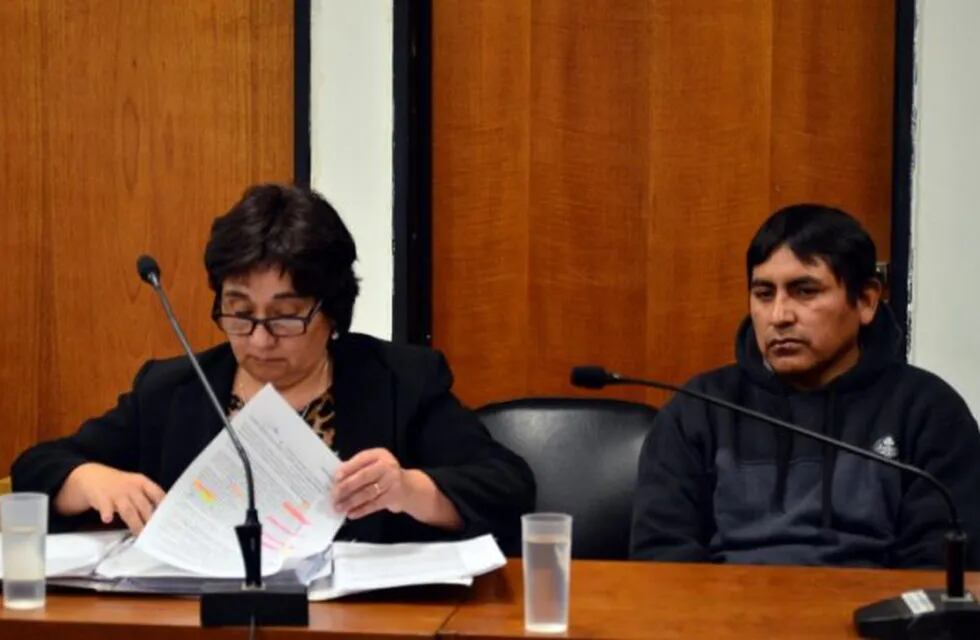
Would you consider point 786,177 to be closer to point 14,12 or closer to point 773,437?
point 773,437

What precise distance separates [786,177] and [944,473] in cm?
120

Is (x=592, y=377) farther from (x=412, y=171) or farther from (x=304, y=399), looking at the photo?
(x=412, y=171)

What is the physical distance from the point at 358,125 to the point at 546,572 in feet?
6.98

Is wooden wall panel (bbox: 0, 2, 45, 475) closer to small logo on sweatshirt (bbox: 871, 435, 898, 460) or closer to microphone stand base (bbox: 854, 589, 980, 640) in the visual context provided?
small logo on sweatshirt (bbox: 871, 435, 898, 460)

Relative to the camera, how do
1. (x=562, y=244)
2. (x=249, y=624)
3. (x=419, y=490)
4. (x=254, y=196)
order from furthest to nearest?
(x=562, y=244)
(x=254, y=196)
(x=419, y=490)
(x=249, y=624)

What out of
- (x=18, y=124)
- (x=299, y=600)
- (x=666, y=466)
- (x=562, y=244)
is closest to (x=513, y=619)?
(x=299, y=600)

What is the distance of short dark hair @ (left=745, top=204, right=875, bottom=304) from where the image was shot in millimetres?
2709

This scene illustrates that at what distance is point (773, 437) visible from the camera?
8.71 ft

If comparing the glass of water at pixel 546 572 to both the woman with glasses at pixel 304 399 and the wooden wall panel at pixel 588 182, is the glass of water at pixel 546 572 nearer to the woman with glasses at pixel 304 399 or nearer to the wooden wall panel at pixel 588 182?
the woman with glasses at pixel 304 399

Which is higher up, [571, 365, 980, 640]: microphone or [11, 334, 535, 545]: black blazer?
[11, 334, 535, 545]: black blazer

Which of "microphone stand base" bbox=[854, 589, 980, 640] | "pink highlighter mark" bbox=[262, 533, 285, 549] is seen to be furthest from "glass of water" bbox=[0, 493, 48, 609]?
"microphone stand base" bbox=[854, 589, 980, 640]

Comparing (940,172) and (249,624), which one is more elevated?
(940,172)

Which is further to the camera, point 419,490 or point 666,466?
point 666,466

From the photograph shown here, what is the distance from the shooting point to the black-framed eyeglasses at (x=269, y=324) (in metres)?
2.40
